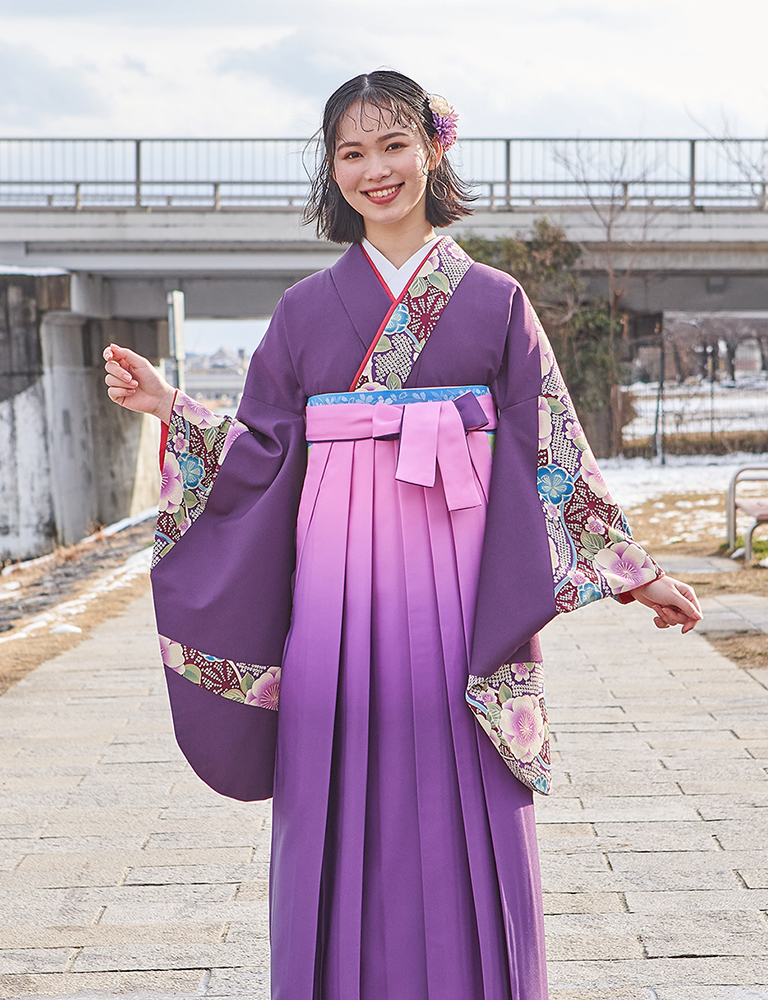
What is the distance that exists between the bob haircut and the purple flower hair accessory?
12mm

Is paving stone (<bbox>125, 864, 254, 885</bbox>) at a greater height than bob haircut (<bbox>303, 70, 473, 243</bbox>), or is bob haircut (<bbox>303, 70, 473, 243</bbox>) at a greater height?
bob haircut (<bbox>303, 70, 473, 243</bbox>)

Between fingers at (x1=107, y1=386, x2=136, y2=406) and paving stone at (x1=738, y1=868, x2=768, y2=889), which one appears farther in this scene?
paving stone at (x1=738, y1=868, x2=768, y2=889)

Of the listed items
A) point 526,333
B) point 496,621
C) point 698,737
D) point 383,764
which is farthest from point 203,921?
point 698,737

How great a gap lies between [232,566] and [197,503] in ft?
0.53

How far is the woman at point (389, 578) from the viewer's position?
1852 millimetres

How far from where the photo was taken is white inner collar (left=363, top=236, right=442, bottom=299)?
6.64 feet

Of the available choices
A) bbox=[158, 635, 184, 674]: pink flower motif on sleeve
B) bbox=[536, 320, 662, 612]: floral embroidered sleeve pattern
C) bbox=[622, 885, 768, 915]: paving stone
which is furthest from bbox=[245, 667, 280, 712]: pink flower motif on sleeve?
bbox=[622, 885, 768, 915]: paving stone

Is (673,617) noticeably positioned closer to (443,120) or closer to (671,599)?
(671,599)

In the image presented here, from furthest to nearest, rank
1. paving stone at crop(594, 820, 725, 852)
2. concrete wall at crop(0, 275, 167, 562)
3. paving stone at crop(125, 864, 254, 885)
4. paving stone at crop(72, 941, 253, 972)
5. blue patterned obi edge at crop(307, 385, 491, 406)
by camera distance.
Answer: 1. concrete wall at crop(0, 275, 167, 562)
2. paving stone at crop(594, 820, 725, 852)
3. paving stone at crop(125, 864, 254, 885)
4. paving stone at crop(72, 941, 253, 972)
5. blue patterned obi edge at crop(307, 385, 491, 406)

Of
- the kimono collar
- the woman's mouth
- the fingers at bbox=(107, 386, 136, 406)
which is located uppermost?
the woman's mouth

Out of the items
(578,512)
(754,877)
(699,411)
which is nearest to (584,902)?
(754,877)

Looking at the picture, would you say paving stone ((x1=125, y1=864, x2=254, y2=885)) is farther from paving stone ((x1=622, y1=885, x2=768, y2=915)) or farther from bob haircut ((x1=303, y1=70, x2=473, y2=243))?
bob haircut ((x1=303, y1=70, x2=473, y2=243))

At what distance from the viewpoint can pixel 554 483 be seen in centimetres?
199

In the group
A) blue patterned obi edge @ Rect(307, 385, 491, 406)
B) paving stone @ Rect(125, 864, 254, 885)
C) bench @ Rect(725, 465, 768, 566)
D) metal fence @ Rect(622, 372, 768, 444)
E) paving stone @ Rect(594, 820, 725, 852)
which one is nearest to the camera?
blue patterned obi edge @ Rect(307, 385, 491, 406)
